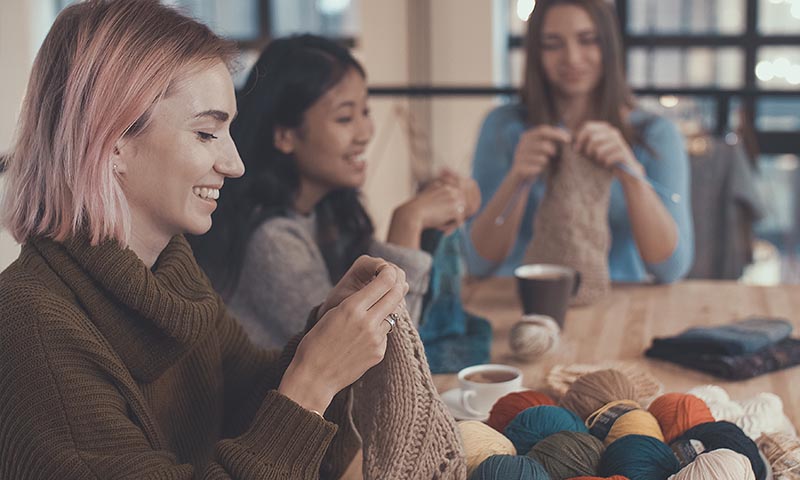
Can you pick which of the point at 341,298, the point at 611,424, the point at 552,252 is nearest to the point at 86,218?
the point at 341,298

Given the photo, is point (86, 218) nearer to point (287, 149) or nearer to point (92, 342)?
point (92, 342)

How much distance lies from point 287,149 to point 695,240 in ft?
6.84

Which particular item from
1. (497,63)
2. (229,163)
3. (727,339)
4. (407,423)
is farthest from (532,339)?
(497,63)

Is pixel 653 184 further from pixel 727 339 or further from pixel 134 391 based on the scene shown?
pixel 134 391

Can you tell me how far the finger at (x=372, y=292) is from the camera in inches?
38.1

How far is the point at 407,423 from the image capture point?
39.8 inches

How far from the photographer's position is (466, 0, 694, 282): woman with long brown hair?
2.03 metres

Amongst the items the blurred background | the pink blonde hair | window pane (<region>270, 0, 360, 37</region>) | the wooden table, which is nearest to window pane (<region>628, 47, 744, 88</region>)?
the blurred background

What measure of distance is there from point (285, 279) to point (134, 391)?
61 centimetres

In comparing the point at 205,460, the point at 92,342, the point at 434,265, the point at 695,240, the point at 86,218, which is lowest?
the point at 695,240

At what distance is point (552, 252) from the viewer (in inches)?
74.3

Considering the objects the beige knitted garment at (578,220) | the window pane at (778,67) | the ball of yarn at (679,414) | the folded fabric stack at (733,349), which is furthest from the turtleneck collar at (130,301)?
the window pane at (778,67)

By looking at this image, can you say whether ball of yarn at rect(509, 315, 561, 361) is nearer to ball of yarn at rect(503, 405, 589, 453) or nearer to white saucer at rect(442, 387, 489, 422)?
white saucer at rect(442, 387, 489, 422)

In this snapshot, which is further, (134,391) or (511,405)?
(511,405)
